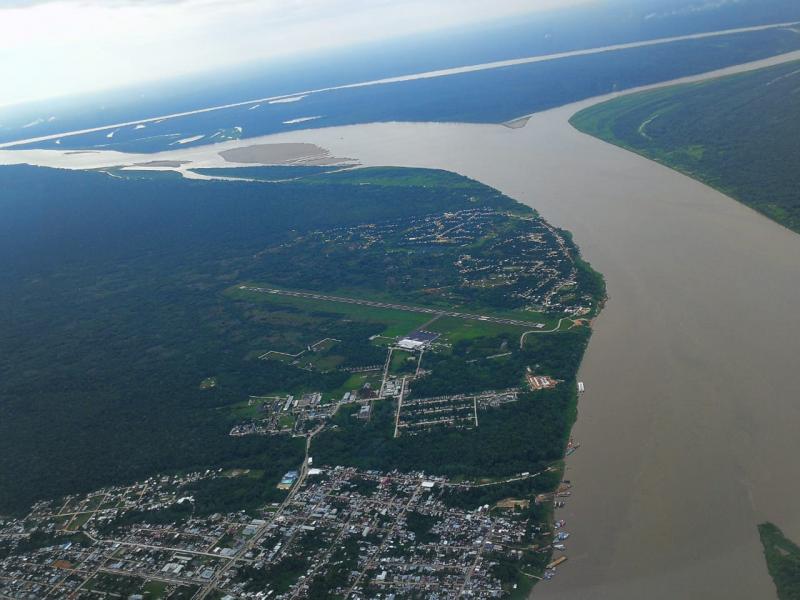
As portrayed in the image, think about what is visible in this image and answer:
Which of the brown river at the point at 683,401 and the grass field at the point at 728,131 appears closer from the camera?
the brown river at the point at 683,401

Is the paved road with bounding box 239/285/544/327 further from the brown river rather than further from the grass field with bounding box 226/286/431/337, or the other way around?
the brown river

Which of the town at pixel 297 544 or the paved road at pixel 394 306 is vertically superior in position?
the town at pixel 297 544

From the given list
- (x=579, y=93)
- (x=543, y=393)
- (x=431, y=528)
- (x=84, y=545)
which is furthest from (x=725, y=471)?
(x=579, y=93)

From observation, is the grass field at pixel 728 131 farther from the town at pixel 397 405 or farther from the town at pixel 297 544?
the town at pixel 297 544

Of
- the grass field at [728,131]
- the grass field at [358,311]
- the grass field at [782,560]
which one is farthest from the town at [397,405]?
the grass field at [728,131]

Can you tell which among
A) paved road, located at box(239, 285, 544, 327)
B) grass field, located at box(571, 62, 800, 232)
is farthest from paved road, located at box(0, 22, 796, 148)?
paved road, located at box(239, 285, 544, 327)

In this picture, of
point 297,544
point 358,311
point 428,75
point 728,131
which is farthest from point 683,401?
point 428,75
